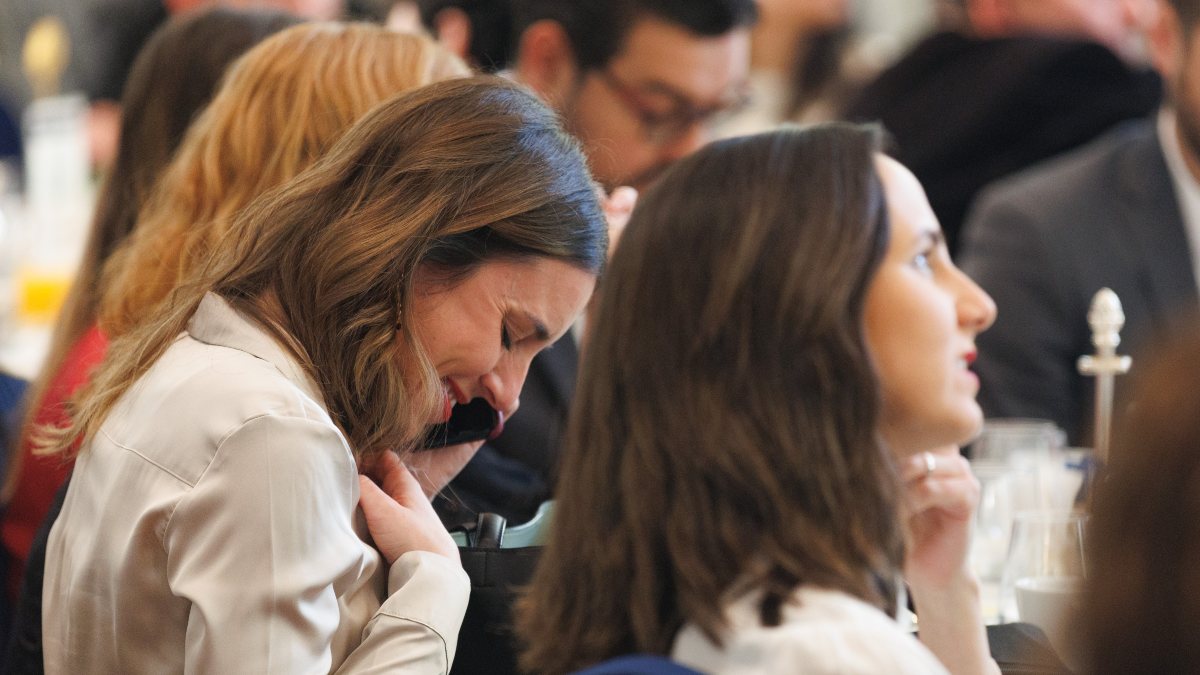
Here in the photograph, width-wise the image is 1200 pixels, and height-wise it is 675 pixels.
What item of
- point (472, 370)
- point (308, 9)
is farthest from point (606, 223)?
point (308, 9)

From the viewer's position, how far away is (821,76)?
530cm

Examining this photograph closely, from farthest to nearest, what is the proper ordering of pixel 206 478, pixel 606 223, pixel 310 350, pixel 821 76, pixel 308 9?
pixel 821 76 < pixel 308 9 < pixel 606 223 < pixel 310 350 < pixel 206 478

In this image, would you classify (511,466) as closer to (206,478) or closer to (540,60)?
(206,478)

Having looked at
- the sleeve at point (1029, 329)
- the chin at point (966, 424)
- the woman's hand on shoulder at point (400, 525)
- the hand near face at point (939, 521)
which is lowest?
the sleeve at point (1029, 329)

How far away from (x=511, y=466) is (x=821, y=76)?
3680mm

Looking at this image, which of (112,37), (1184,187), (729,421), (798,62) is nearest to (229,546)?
(729,421)

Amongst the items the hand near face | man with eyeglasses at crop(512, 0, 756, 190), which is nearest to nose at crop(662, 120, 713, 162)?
man with eyeglasses at crop(512, 0, 756, 190)

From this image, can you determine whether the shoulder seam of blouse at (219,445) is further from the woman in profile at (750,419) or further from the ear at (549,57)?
the ear at (549,57)

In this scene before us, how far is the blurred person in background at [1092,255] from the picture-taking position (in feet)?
9.27

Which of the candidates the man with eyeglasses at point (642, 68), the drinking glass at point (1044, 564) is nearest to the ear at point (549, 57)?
the man with eyeglasses at point (642, 68)

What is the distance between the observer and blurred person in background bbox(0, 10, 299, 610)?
75.3 inches

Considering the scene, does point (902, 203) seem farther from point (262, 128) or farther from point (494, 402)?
point (262, 128)

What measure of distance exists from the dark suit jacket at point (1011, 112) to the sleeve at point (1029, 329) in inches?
23.5

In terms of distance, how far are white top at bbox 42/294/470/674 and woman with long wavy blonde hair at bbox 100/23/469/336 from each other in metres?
0.37
